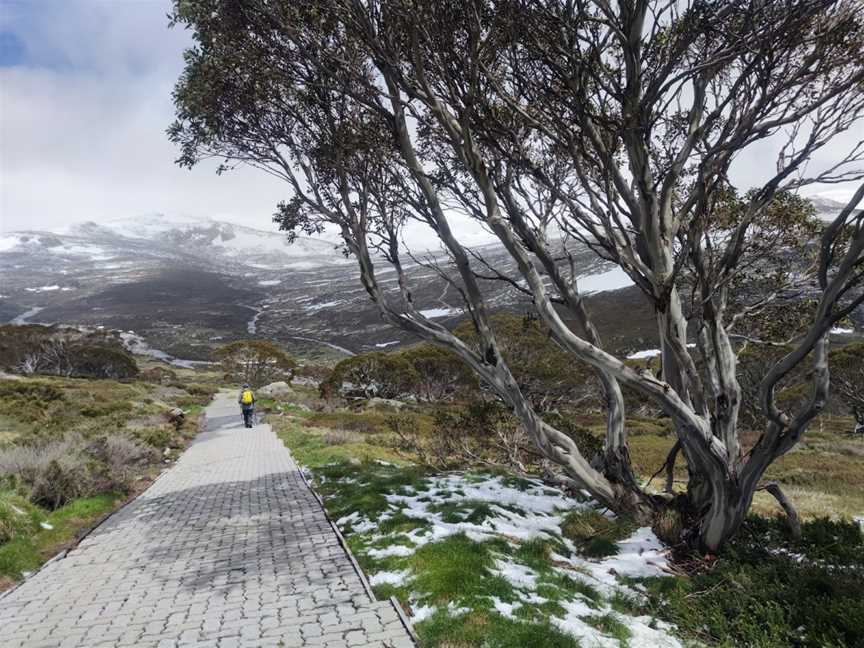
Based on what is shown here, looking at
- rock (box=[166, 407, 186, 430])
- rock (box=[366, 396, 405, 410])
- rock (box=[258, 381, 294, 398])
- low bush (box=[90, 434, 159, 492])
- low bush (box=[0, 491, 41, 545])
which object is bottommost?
rock (box=[366, 396, 405, 410])

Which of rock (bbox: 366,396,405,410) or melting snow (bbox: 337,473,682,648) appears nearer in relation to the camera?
melting snow (bbox: 337,473,682,648)

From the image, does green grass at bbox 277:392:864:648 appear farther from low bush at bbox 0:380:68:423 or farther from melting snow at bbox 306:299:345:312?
melting snow at bbox 306:299:345:312

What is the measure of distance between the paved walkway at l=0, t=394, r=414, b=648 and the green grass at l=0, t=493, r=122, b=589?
1.22 ft

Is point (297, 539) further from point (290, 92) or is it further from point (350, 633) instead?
point (290, 92)

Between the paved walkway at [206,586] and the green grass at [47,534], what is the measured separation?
371 millimetres

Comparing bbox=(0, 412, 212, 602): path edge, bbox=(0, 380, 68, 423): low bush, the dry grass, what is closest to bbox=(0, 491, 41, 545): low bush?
bbox=(0, 412, 212, 602): path edge

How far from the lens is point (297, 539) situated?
25.9ft

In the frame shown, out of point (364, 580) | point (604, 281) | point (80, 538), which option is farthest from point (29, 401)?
point (604, 281)

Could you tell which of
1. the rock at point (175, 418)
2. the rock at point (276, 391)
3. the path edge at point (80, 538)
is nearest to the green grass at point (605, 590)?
the path edge at point (80, 538)

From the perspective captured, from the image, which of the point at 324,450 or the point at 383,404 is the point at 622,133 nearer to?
the point at 324,450

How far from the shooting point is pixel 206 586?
6297 millimetres

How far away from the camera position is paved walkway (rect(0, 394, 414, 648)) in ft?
16.7

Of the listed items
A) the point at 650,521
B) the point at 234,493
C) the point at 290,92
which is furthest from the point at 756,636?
the point at 290,92

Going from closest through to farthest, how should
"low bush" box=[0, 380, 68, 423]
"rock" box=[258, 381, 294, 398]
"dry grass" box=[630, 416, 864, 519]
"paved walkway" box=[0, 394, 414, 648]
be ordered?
"paved walkway" box=[0, 394, 414, 648], "dry grass" box=[630, 416, 864, 519], "low bush" box=[0, 380, 68, 423], "rock" box=[258, 381, 294, 398]
